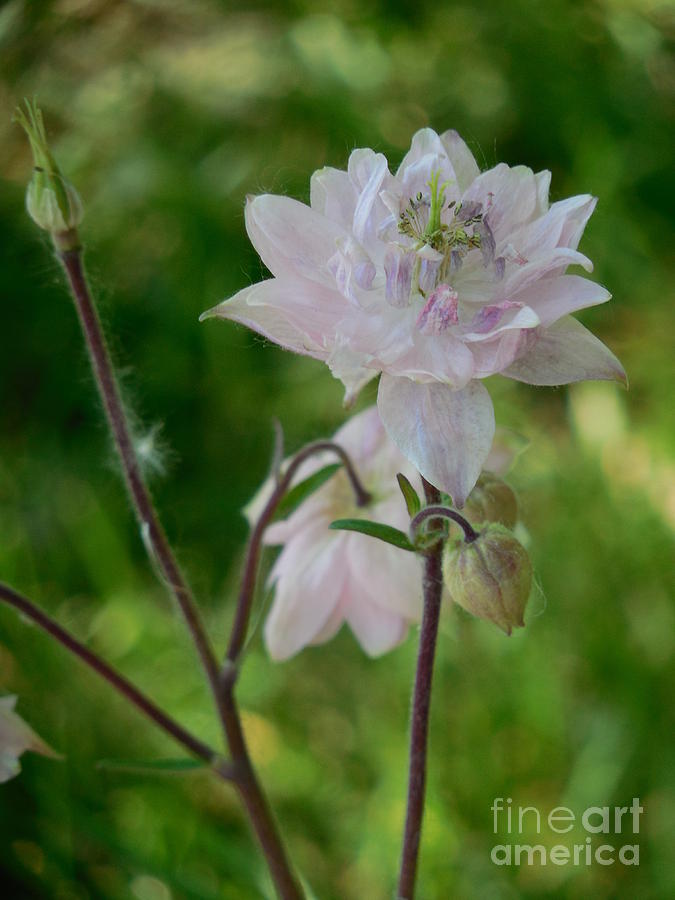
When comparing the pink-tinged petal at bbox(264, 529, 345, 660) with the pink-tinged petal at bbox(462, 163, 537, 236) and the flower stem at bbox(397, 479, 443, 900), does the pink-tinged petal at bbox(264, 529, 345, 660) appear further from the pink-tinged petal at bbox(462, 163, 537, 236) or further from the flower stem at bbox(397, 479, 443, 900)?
the pink-tinged petal at bbox(462, 163, 537, 236)

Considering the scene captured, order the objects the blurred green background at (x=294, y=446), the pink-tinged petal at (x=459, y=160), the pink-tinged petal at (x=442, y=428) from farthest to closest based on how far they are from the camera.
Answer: the blurred green background at (x=294, y=446), the pink-tinged petal at (x=459, y=160), the pink-tinged petal at (x=442, y=428)

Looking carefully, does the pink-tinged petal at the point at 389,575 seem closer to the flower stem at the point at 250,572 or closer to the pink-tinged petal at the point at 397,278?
the flower stem at the point at 250,572

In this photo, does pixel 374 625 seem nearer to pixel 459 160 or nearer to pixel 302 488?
pixel 302 488

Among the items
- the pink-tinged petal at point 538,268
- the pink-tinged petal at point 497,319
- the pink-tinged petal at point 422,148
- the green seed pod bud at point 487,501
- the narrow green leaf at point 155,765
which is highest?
the pink-tinged petal at point 422,148

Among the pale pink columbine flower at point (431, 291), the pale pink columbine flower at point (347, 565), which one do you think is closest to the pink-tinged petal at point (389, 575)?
the pale pink columbine flower at point (347, 565)

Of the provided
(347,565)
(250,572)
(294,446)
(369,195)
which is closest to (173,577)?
(250,572)

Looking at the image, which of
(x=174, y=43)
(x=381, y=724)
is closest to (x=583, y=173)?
(x=174, y=43)
